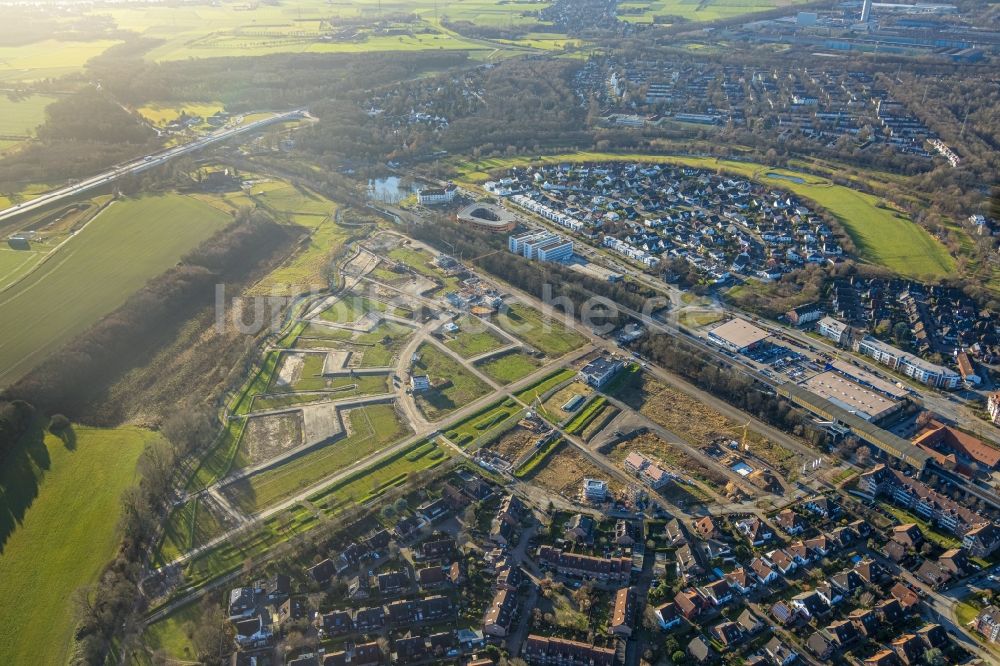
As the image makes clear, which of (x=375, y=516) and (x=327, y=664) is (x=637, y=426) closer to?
(x=375, y=516)

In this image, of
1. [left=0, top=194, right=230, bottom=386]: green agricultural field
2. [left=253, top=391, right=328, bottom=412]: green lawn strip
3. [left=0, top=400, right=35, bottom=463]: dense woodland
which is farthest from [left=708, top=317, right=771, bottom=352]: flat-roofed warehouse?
[left=0, top=194, right=230, bottom=386]: green agricultural field

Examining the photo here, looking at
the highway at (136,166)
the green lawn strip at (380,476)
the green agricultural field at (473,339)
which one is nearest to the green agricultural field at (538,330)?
the green agricultural field at (473,339)

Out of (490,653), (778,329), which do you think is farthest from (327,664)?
(778,329)

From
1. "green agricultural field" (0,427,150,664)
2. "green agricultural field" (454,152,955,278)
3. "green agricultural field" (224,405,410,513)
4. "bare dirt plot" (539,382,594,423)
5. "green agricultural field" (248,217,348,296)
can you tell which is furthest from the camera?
"green agricultural field" (454,152,955,278)

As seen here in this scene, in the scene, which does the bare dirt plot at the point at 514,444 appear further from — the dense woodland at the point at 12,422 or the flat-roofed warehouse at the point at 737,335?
the dense woodland at the point at 12,422

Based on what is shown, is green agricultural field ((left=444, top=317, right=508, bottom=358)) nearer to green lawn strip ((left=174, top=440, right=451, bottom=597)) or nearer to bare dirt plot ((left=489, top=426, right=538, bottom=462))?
bare dirt plot ((left=489, top=426, right=538, bottom=462))

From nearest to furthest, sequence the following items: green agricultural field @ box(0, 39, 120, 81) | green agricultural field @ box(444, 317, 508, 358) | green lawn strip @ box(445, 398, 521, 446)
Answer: green lawn strip @ box(445, 398, 521, 446)
green agricultural field @ box(444, 317, 508, 358)
green agricultural field @ box(0, 39, 120, 81)
